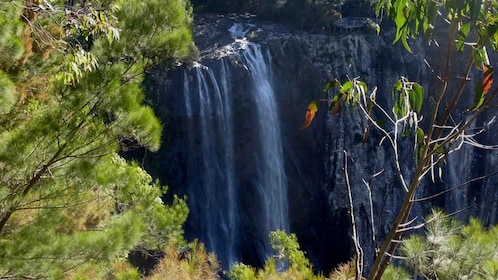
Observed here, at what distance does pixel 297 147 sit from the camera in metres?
16.5

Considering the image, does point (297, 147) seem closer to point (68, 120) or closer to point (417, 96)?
point (68, 120)

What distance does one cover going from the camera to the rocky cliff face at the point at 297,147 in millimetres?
14477

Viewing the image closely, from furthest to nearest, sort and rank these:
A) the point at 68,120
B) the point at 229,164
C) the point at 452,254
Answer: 1. the point at 229,164
2. the point at 68,120
3. the point at 452,254

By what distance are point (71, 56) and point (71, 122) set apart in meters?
0.50

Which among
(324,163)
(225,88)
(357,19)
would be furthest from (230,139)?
(357,19)

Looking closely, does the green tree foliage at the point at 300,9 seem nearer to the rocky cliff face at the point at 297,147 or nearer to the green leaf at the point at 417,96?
the rocky cliff face at the point at 297,147

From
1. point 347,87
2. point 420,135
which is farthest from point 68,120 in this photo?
point 420,135

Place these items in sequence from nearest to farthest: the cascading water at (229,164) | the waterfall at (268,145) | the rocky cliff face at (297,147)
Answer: the cascading water at (229,164)
the rocky cliff face at (297,147)
the waterfall at (268,145)

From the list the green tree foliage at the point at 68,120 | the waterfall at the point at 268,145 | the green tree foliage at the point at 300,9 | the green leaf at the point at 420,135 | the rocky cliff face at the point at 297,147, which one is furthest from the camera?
the green tree foliage at the point at 300,9

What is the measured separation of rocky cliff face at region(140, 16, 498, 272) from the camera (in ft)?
47.5

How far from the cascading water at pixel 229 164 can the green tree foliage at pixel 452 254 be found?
1123cm

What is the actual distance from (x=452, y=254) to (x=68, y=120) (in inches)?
106

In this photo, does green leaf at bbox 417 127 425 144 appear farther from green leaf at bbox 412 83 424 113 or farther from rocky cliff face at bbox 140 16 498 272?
rocky cliff face at bbox 140 16 498 272

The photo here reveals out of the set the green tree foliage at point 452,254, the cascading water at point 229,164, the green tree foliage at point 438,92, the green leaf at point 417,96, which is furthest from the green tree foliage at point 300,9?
the green leaf at point 417,96
